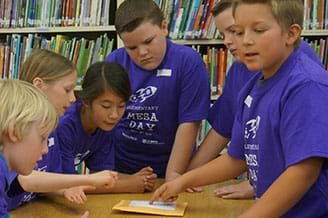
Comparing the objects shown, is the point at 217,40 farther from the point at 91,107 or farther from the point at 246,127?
the point at 246,127

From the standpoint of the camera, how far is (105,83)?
1.78m

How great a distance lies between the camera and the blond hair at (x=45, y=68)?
1.69 m

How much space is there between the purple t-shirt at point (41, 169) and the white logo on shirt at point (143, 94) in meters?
0.40

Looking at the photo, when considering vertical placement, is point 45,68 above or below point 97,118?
above

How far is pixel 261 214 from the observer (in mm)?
1145

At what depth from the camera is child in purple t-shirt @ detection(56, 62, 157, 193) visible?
67.7 inches

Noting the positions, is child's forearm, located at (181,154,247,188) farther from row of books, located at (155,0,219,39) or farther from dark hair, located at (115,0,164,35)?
row of books, located at (155,0,219,39)

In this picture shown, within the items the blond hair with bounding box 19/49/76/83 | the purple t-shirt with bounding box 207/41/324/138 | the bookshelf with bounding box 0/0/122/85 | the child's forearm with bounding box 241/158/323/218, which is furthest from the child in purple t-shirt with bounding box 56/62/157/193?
the bookshelf with bounding box 0/0/122/85

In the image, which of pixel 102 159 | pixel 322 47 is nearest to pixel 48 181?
pixel 102 159

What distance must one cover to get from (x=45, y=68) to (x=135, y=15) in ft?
1.26

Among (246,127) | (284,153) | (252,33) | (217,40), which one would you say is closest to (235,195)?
(246,127)

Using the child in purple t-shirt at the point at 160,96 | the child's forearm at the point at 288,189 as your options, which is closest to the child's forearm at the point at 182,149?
the child in purple t-shirt at the point at 160,96

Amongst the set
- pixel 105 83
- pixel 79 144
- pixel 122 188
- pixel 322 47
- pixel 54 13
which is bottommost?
pixel 122 188

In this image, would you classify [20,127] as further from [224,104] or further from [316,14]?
[316,14]
